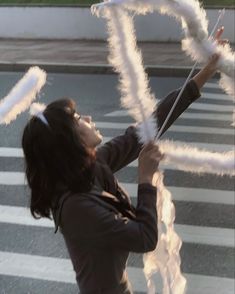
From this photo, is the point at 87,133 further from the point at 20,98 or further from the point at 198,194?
the point at 198,194

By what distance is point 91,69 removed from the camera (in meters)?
13.4

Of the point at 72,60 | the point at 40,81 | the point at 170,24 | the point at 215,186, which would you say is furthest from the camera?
the point at 170,24

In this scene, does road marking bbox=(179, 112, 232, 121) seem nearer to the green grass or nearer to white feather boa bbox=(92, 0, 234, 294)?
white feather boa bbox=(92, 0, 234, 294)

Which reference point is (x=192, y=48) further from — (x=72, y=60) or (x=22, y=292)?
(x=72, y=60)

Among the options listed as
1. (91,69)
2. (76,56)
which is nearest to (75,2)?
(76,56)

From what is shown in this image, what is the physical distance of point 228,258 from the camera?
4496 millimetres

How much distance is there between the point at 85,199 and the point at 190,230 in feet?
9.78

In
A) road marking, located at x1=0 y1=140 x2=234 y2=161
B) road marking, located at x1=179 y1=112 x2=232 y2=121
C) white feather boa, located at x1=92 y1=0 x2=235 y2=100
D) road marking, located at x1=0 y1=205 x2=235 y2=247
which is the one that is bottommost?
road marking, located at x1=179 y1=112 x2=232 y2=121

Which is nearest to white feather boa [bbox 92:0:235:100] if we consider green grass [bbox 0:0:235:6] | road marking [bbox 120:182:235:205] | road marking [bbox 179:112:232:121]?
road marking [bbox 120:182:235:205]

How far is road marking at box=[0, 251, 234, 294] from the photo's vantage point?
4132 mm

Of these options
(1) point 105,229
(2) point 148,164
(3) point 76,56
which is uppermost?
(2) point 148,164

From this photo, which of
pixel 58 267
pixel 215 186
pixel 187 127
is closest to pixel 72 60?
pixel 187 127

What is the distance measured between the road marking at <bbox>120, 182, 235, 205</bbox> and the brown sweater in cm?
334

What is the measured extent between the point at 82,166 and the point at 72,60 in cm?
1236
